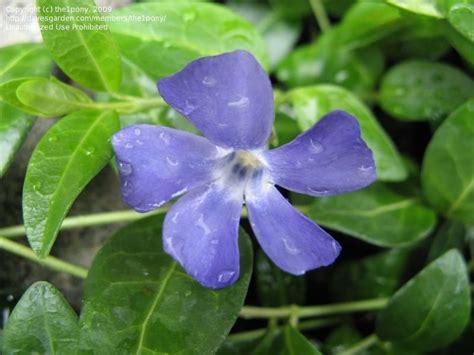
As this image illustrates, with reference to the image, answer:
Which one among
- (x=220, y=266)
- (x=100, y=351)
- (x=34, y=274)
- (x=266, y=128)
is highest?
(x=266, y=128)

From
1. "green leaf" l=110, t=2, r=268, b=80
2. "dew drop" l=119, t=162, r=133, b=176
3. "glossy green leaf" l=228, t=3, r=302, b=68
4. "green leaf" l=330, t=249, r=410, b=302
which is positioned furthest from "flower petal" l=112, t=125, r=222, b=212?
"glossy green leaf" l=228, t=3, r=302, b=68

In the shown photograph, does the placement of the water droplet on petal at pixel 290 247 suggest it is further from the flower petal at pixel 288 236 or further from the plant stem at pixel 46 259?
the plant stem at pixel 46 259

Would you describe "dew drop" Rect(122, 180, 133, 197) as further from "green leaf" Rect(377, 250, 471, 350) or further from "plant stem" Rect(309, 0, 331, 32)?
"plant stem" Rect(309, 0, 331, 32)

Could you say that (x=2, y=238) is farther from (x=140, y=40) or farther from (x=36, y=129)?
(x=140, y=40)

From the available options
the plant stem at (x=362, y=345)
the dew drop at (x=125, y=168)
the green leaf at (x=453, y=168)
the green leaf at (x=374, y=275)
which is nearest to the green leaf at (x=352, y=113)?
the green leaf at (x=453, y=168)

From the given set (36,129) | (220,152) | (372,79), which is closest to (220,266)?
(220,152)

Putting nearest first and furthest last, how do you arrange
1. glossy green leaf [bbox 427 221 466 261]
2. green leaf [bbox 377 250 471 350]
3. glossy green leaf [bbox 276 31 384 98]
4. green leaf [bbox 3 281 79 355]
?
1. green leaf [bbox 3 281 79 355]
2. green leaf [bbox 377 250 471 350]
3. glossy green leaf [bbox 427 221 466 261]
4. glossy green leaf [bbox 276 31 384 98]
